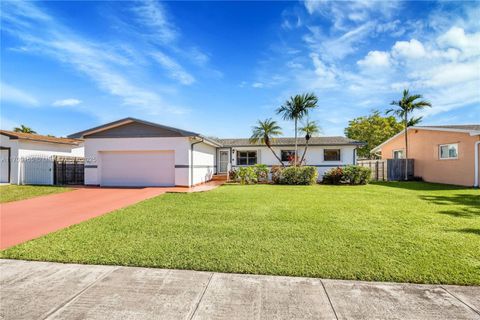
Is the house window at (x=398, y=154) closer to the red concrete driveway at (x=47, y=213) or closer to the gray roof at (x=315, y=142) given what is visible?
the gray roof at (x=315, y=142)

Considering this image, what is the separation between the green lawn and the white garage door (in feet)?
20.3

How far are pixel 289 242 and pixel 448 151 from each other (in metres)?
16.5

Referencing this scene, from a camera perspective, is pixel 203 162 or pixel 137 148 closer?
pixel 137 148

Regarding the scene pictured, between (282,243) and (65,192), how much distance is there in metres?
12.0

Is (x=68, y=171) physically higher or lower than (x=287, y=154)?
lower

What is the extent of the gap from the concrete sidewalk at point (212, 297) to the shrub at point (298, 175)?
12.2 m

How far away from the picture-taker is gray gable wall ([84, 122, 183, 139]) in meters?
13.3

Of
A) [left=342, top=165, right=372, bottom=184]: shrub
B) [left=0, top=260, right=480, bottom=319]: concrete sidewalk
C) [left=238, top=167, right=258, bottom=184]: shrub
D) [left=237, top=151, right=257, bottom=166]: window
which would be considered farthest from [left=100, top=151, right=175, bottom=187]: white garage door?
[left=342, top=165, right=372, bottom=184]: shrub

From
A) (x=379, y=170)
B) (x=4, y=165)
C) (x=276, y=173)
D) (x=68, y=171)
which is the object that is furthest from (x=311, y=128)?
(x=4, y=165)

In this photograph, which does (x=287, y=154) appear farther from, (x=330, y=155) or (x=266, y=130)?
(x=330, y=155)

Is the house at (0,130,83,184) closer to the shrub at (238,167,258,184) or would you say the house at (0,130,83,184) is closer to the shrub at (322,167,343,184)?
the shrub at (238,167,258,184)

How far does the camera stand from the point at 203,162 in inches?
629

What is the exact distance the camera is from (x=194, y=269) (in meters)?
3.47

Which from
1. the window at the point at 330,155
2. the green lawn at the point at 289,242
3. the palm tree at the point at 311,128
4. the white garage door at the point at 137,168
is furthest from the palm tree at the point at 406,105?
the white garage door at the point at 137,168
